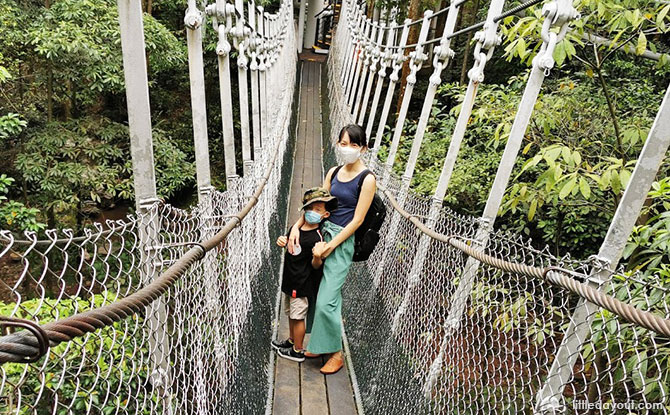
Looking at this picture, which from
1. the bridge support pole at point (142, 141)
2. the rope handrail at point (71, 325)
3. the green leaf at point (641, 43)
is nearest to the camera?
the rope handrail at point (71, 325)

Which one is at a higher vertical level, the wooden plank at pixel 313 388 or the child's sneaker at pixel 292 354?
the child's sneaker at pixel 292 354

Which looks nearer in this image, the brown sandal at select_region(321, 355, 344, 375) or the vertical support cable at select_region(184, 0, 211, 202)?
the vertical support cable at select_region(184, 0, 211, 202)

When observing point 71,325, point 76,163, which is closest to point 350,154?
point 71,325

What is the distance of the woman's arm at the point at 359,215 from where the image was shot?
2.07 m

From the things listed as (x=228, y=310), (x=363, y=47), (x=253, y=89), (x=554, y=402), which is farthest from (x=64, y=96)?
(x=554, y=402)

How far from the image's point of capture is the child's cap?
2.12 metres

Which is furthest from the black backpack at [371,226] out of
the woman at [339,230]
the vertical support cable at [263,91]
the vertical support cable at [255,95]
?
the vertical support cable at [263,91]

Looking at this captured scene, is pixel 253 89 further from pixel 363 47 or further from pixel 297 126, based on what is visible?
pixel 297 126

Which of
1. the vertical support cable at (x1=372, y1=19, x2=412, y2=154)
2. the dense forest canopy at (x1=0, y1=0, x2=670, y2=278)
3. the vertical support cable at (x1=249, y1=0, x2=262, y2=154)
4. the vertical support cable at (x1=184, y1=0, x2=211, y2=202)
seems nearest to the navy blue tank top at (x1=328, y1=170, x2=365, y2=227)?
the vertical support cable at (x1=184, y1=0, x2=211, y2=202)

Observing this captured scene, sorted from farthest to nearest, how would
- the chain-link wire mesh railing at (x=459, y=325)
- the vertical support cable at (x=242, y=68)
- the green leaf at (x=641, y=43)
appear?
the vertical support cable at (x=242, y=68), the green leaf at (x=641, y=43), the chain-link wire mesh railing at (x=459, y=325)

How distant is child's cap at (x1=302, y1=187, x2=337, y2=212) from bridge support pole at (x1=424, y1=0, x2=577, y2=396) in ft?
2.21

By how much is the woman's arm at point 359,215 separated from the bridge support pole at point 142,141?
3.13 ft

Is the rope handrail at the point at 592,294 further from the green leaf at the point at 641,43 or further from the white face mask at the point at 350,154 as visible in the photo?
the green leaf at the point at 641,43

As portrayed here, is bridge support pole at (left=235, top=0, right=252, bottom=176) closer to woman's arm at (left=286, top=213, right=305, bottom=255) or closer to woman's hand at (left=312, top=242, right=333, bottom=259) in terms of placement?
woman's arm at (left=286, top=213, right=305, bottom=255)
